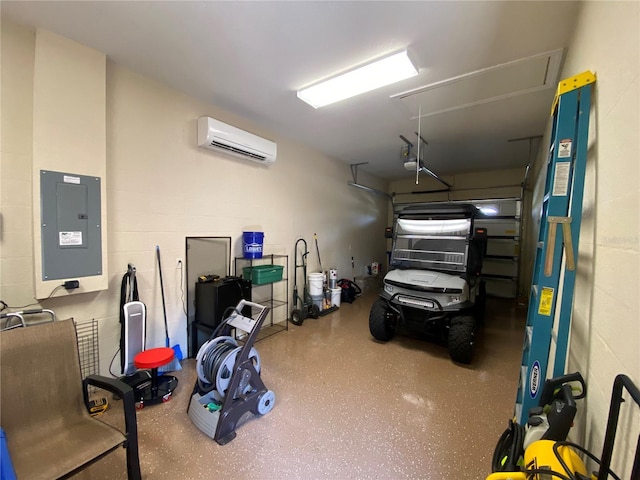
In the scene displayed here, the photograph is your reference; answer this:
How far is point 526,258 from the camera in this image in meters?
5.63

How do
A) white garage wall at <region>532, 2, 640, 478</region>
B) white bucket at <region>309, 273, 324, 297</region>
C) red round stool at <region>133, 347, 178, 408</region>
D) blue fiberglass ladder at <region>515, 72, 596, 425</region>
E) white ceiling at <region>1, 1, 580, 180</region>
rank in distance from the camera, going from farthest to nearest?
white bucket at <region>309, 273, 324, 297</region>, red round stool at <region>133, 347, 178, 408</region>, white ceiling at <region>1, 1, 580, 180</region>, blue fiberglass ladder at <region>515, 72, 596, 425</region>, white garage wall at <region>532, 2, 640, 478</region>

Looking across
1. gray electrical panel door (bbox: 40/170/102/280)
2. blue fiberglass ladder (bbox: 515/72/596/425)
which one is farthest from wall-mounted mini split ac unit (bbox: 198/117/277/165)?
blue fiberglass ladder (bbox: 515/72/596/425)

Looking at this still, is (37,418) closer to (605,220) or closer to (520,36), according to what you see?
(605,220)

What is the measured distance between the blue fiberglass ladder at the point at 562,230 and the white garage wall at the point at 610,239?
4 cm

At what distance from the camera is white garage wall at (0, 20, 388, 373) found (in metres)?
1.95

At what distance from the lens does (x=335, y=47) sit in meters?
2.11

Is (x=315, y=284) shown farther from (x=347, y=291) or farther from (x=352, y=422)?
(x=352, y=422)

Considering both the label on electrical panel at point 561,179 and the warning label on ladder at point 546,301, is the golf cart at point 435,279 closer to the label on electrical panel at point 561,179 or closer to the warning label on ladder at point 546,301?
the warning label on ladder at point 546,301

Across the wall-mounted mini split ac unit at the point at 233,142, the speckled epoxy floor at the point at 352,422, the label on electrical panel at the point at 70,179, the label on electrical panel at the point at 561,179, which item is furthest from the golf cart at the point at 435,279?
the label on electrical panel at the point at 70,179

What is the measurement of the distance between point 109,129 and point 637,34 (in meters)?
3.42

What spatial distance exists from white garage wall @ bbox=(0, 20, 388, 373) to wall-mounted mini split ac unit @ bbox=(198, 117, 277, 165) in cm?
13

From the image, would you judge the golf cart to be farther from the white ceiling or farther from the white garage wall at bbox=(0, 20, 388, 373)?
the white garage wall at bbox=(0, 20, 388, 373)

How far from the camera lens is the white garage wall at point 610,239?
0.90 m

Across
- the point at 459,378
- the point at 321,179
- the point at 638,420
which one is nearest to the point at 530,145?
the point at 321,179
